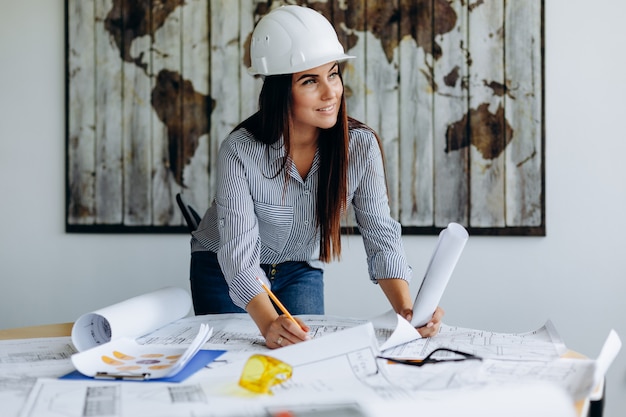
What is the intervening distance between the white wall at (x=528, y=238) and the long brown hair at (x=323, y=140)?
0.88 m

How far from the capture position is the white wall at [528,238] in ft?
8.25

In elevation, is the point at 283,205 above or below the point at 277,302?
above

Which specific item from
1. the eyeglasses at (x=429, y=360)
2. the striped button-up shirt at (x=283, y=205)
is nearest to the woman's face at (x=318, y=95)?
the striped button-up shirt at (x=283, y=205)

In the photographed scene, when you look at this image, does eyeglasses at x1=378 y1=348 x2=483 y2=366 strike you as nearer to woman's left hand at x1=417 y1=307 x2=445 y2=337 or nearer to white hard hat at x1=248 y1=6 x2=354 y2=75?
woman's left hand at x1=417 y1=307 x2=445 y2=337

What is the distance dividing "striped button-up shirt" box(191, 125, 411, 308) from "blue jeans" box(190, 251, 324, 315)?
42mm

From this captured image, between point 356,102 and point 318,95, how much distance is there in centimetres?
96

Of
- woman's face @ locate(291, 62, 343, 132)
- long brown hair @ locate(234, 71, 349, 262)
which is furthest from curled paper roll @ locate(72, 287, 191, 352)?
woman's face @ locate(291, 62, 343, 132)

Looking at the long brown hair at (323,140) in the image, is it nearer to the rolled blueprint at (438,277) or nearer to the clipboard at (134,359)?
the rolled blueprint at (438,277)

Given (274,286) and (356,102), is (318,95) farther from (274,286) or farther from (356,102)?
(356,102)

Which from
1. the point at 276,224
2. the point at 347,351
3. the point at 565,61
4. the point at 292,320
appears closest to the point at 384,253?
the point at 276,224

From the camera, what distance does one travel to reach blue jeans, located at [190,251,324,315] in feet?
6.24

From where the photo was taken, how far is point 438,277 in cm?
149

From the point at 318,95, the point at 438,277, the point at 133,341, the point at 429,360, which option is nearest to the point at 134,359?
the point at 133,341

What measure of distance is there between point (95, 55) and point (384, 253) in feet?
5.09
